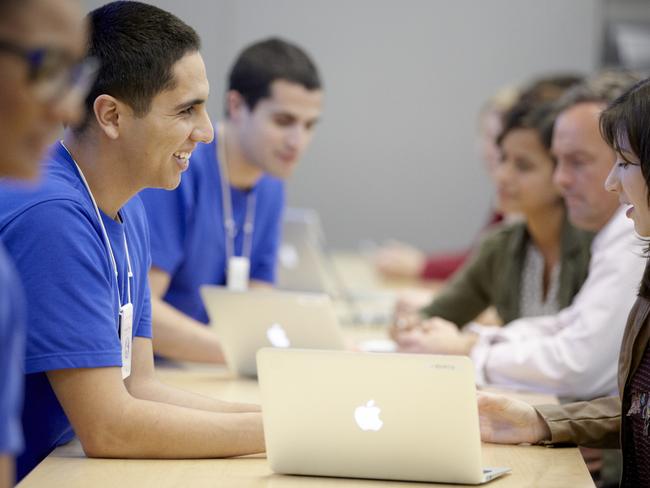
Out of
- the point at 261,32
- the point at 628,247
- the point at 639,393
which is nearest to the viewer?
the point at 639,393

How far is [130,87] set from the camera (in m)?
1.58

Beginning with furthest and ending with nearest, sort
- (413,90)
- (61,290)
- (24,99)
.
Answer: (413,90) → (61,290) → (24,99)

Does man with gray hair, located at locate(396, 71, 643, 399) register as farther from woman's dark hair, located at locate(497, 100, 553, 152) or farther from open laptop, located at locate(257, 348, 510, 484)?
open laptop, located at locate(257, 348, 510, 484)

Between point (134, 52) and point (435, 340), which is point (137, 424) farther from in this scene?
point (435, 340)

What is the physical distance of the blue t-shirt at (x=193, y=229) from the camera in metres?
2.60

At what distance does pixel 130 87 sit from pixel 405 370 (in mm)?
605

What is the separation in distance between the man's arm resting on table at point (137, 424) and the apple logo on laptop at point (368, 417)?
0.19 meters

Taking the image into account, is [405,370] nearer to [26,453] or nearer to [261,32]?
[26,453]

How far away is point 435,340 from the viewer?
2.52 meters

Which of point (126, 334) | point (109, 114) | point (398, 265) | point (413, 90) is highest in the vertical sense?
point (109, 114)

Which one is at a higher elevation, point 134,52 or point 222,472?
point 134,52

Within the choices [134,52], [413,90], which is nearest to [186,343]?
[134,52]

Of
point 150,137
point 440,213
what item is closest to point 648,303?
point 150,137

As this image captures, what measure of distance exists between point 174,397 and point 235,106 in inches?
52.0
